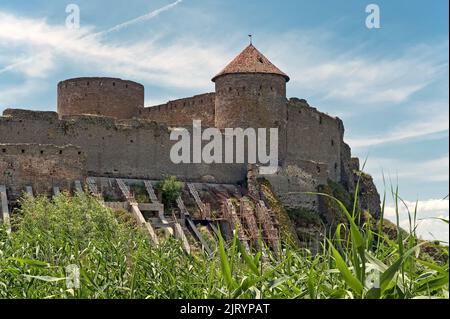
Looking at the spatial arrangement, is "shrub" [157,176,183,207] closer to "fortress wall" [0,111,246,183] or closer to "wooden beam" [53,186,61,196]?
"fortress wall" [0,111,246,183]

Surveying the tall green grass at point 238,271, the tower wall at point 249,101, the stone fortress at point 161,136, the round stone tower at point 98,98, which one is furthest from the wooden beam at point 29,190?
the round stone tower at point 98,98

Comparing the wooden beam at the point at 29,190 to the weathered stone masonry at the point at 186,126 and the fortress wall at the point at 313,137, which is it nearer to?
the weathered stone masonry at the point at 186,126

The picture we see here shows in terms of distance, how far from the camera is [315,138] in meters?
38.7

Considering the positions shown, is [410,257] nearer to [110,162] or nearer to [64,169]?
[64,169]

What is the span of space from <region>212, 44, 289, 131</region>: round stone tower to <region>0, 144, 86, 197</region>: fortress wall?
9501 millimetres

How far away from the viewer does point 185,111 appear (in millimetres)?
37875

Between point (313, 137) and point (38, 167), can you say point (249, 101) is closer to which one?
point (313, 137)

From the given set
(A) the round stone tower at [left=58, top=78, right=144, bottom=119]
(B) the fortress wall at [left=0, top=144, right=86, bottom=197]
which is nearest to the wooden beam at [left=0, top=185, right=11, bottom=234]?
(B) the fortress wall at [left=0, top=144, right=86, bottom=197]

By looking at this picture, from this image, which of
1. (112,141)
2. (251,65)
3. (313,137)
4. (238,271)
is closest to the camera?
(238,271)

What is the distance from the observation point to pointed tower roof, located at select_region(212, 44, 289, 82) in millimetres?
34969

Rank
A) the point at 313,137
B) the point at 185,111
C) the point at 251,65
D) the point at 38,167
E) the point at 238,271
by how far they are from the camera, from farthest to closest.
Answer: the point at 313,137, the point at 185,111, the point at 251,65, the point at 38,167, the point at 238,271

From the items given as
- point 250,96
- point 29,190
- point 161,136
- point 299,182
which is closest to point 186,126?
point 161,136

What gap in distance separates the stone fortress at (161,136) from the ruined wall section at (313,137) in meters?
0.05
